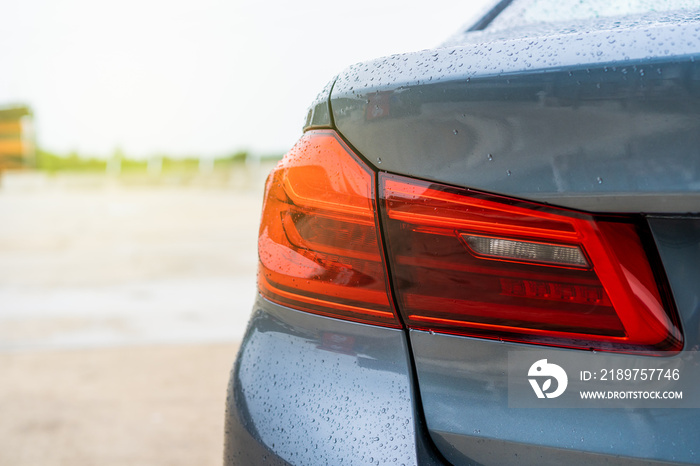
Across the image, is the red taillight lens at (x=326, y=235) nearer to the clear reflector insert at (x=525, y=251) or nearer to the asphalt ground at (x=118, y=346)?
the clear reflector insert at (x=525, y=251)

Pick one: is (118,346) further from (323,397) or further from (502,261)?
(502,261)

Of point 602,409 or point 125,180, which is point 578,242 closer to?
point 602,409

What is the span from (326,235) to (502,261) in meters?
0.26

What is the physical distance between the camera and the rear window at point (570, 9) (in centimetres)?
141

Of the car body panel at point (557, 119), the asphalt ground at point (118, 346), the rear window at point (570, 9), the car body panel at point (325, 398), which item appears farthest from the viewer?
the asphalt ground at point (118, 346)

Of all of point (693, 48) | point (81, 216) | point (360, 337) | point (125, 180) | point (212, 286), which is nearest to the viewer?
point (693, 48)

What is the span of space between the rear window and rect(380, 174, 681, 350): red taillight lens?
0.77 meters

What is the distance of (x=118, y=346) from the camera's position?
4.19 metres

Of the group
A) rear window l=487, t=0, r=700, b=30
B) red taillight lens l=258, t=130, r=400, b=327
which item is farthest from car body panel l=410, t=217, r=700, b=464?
rear window l=487, t=0, r=700, b=30

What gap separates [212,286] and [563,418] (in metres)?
5.61

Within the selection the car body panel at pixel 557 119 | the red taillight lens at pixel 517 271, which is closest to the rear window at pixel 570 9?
the car body panel at pixel 557 119

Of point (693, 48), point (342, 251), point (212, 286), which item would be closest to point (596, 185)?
point (693, 48)

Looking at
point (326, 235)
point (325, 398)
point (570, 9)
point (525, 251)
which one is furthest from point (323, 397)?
point (570, 9)

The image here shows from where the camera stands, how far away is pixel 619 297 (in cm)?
80
